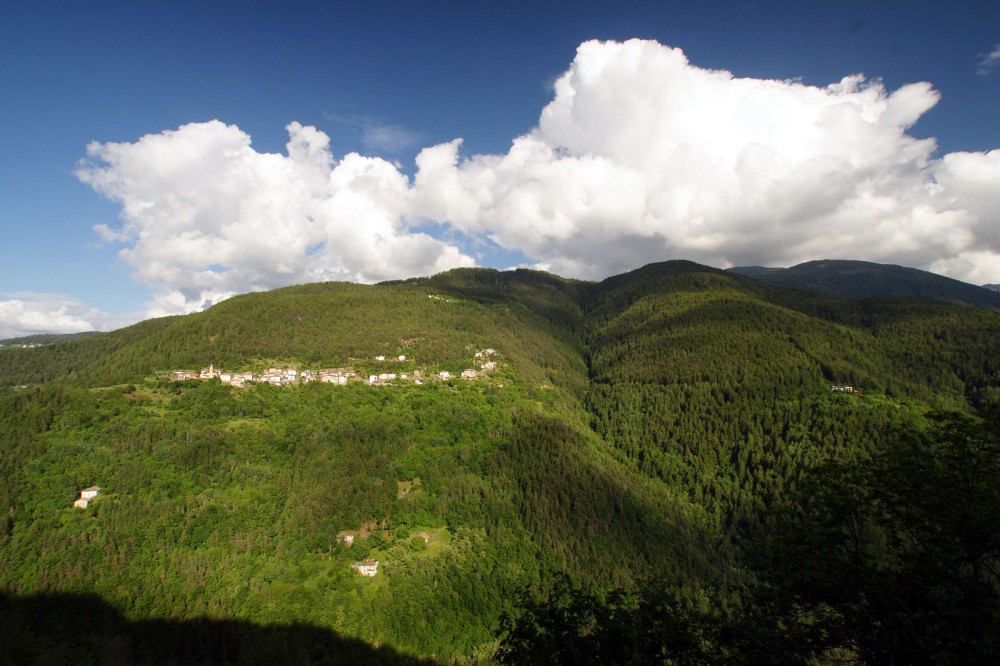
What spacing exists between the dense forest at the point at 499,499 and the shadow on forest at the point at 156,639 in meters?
0.46

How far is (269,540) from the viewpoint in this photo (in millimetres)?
85938

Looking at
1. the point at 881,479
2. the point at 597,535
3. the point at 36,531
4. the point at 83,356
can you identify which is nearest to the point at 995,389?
the point at 597,535

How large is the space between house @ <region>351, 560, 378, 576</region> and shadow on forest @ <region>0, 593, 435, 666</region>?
1241 centimetres

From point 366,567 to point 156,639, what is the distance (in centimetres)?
3400

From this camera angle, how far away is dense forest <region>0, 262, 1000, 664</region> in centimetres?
1441

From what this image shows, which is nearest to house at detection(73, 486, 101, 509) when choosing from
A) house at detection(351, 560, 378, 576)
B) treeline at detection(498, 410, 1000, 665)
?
house at detection(351, 560, 378, 576)

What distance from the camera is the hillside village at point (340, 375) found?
125 m

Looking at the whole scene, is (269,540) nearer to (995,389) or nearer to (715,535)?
(715,535)

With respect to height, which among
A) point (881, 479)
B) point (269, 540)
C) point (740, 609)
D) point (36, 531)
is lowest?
point (269, 540)

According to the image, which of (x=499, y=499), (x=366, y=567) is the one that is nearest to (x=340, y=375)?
(x=499, y=499)

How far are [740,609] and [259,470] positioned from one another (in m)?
107

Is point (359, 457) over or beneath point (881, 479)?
beneath

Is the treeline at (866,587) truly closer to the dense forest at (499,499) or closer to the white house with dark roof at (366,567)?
the dense forest at (499,499)

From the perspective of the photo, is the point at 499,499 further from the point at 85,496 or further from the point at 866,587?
the point at 866,587
